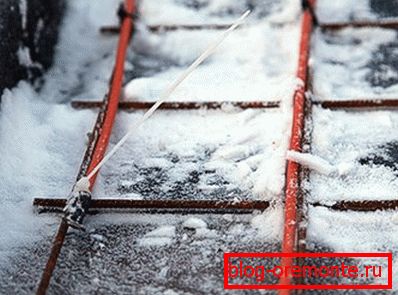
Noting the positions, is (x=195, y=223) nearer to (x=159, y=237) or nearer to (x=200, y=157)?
(x=159, y=237)

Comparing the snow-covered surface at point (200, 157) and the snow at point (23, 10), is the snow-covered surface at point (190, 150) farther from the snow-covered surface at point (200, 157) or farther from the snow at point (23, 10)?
the snow at point (23, 10)

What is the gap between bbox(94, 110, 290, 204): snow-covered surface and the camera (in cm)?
215

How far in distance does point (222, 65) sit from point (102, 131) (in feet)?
2.25

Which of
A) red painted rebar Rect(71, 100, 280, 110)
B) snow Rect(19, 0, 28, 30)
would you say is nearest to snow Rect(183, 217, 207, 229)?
red painted rebar Rect(71, 100, 280, 110)

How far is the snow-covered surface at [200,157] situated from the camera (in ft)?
7.06

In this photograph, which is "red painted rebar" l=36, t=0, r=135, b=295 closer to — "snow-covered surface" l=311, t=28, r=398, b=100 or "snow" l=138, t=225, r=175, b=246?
"snow" l=138, t=225, r=175, b=246

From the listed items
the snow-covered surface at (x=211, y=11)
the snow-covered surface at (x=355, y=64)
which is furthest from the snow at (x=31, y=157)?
the snow-covered surface at (x=355, y=64)

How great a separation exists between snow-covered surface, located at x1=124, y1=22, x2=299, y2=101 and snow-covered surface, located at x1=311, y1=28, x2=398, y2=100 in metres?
0.13

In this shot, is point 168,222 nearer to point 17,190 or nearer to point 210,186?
point 210,186

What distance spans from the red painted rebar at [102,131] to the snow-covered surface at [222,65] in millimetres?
72

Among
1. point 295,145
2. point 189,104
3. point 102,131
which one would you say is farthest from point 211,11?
point 295,145

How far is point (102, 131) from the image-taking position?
2348mm

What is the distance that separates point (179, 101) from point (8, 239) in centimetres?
88

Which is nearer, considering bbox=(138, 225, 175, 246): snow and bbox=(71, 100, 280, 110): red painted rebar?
bbox=(138, 225, 175, 246): snow
